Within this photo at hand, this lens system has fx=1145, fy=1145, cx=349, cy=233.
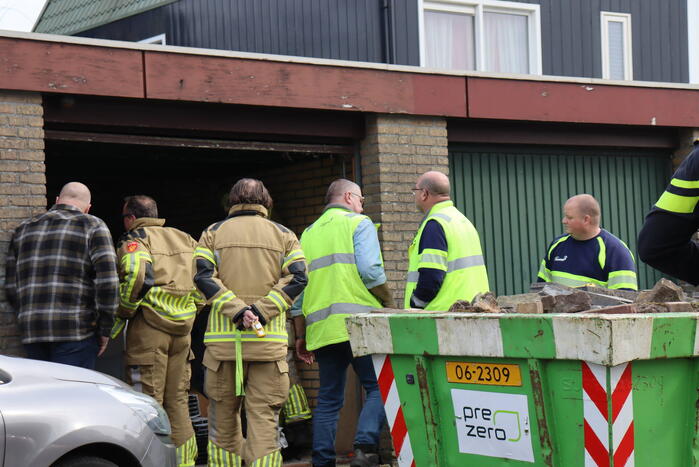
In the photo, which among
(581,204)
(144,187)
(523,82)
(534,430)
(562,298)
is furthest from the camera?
(144,187)

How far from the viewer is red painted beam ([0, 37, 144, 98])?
7.96m

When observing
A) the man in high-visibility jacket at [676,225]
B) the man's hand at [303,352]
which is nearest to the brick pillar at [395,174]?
the man's hand at [303,352]

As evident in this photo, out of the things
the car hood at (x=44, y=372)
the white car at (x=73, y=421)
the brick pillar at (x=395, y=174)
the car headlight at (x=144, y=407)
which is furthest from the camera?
the brick pillar at (x=395, y=174)

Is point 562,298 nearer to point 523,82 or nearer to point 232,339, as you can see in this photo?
point 232,339

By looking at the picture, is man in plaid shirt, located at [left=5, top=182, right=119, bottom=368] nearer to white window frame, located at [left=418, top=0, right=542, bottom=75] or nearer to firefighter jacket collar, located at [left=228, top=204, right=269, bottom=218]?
firefighter jacket collar, located at [left=228, top=204, right=269, bottom=218]

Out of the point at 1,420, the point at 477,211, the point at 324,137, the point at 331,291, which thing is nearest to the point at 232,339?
the point at 331,291

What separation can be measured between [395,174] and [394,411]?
4.83 metres

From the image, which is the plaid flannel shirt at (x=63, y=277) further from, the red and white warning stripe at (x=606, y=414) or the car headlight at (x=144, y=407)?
the red and white warning stripe at (x=606, y=414)

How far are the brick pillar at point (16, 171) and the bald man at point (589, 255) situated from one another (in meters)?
3.72

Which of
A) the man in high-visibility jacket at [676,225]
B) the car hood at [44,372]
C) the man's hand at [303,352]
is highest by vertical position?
the man in high-visibility jacket at [676,225]

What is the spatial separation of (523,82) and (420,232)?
3.26 metres

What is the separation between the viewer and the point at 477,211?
35.1 ft

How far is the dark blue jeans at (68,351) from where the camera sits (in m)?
7.68

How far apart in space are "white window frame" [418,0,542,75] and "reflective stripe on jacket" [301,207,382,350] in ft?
25.1
